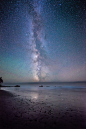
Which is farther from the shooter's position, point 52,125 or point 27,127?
point 52,125

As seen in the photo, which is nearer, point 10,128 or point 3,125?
point 10,128

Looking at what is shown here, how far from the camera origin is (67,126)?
22.6 feet

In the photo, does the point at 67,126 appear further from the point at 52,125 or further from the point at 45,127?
the point at 45,127

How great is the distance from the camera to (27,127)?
6.49 m

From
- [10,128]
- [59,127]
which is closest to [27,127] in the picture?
[10,128]

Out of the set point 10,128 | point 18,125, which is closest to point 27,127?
point 18,125

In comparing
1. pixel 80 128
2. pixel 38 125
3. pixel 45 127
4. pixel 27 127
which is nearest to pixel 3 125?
pixel 27 127

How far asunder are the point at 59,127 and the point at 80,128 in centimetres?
166

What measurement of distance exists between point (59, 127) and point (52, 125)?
1.95 feet

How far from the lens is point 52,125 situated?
6941 millimetres

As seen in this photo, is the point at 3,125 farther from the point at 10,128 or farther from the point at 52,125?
the point at 52,125

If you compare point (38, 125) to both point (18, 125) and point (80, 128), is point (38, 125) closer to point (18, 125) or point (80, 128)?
point (18, 125)

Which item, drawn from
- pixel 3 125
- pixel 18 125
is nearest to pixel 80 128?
pixel 18 125

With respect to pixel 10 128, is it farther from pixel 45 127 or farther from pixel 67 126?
pixel 67 126
